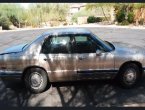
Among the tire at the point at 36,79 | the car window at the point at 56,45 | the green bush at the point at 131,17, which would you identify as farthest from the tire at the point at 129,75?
the green bush at the point at 131,17

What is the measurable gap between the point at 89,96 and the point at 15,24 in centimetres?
4020

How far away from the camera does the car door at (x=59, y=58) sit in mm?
7559

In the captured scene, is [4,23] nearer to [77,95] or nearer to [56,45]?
[56,45]

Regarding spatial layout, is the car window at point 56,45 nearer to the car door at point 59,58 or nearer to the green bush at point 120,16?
the car door at point 59,58

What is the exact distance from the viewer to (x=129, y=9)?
135ft

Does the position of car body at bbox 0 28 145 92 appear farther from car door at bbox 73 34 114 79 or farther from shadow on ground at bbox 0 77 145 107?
shadow on ground at bbox 0 77 145 107

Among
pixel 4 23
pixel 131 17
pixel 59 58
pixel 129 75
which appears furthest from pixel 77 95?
pixel 4 23

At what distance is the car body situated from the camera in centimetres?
756

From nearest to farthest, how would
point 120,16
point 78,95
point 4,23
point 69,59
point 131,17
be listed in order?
point 78,95 < point 69,59 < point 131,17 < point 120,16 < point 4,23

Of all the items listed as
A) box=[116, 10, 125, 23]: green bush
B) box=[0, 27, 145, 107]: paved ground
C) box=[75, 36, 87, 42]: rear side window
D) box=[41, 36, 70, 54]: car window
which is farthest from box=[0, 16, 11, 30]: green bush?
box=[75, 36, 87, 42]: rear side window

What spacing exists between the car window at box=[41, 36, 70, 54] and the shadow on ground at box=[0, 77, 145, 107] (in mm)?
1072

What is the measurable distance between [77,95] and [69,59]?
931mm

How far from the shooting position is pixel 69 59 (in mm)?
7551

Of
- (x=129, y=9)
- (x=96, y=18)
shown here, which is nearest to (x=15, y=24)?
(x=96, y=18)
